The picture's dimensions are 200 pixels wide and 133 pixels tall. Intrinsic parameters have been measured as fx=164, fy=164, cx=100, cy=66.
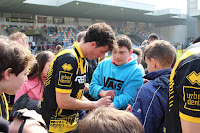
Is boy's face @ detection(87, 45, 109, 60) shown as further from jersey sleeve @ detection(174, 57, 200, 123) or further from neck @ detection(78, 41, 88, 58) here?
jersey sleeve @ detection(174, 57, 200, 123)

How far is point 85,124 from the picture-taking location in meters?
1.00

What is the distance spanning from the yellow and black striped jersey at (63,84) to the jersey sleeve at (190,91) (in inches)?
46.6

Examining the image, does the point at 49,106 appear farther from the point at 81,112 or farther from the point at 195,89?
the point at 195,89

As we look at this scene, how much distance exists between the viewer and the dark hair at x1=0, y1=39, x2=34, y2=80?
1.11 m

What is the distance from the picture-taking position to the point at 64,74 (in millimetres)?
1808

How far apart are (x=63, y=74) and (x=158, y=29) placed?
45.3 meters

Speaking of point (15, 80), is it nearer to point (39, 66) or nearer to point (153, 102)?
point (153, 102)

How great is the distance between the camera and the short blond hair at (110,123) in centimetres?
95

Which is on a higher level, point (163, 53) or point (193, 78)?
point (163, 53)

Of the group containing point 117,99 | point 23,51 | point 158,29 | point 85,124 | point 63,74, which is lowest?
point 117,99

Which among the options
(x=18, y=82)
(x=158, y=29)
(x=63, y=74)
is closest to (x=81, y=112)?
(x=63, y=74)

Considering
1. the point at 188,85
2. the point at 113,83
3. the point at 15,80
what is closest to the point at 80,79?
the point at 113,83

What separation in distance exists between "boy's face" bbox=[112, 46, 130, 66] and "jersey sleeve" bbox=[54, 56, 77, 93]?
996mm

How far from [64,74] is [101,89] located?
3.01ft
